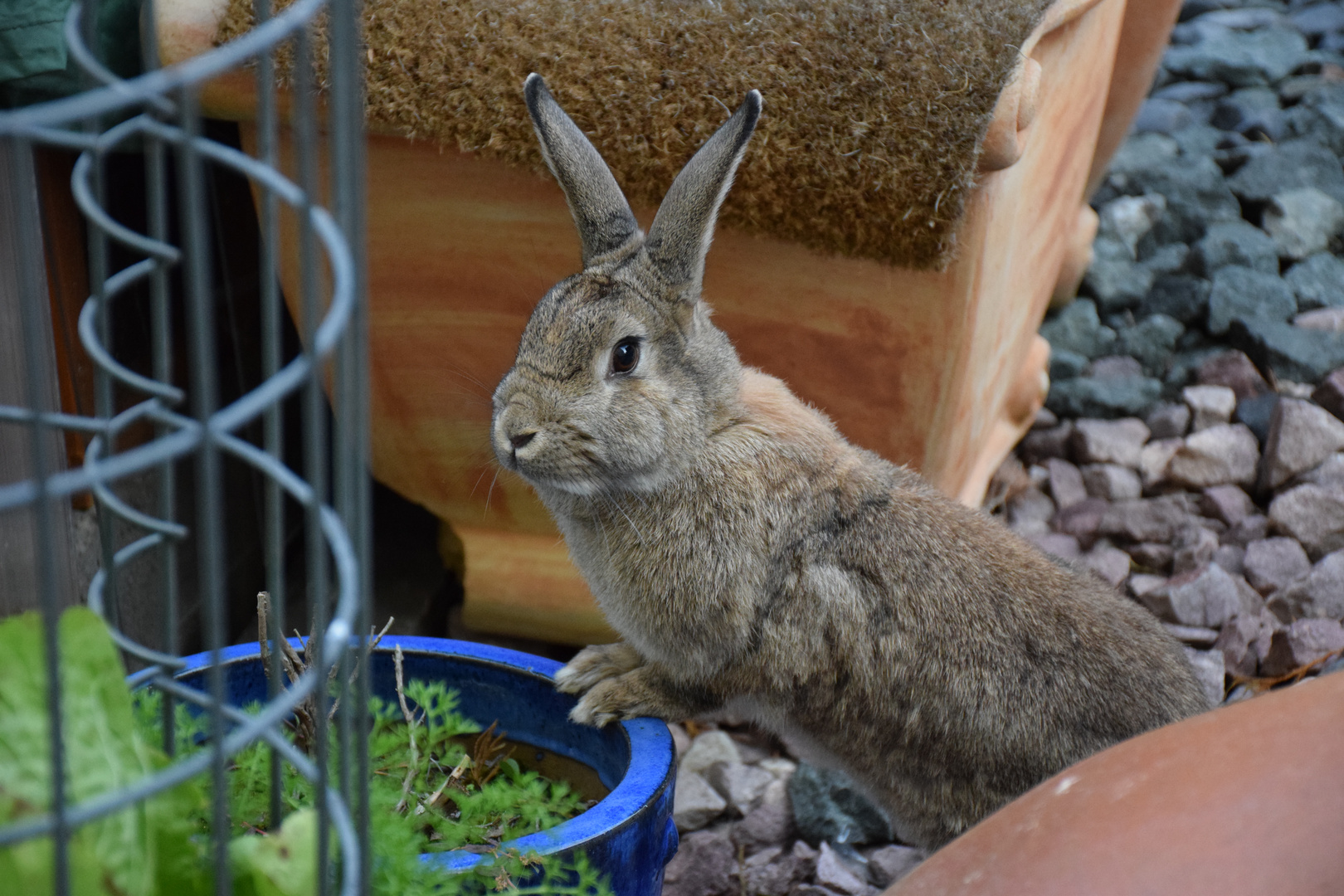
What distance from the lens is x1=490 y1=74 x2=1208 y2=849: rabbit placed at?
79.1 inches

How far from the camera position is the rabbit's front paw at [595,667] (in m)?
2.08

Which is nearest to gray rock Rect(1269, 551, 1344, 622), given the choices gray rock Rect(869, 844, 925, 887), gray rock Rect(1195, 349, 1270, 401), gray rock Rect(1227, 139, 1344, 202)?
gray rock Rect(1195, 349, 1270, 401)

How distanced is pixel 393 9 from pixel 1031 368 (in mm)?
1924

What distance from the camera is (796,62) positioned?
2330 mm

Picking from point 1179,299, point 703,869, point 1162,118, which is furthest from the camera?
point 1162,118

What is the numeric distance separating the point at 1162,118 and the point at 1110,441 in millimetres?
1886

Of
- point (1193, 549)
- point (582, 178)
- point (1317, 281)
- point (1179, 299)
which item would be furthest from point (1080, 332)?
point (582, 178)

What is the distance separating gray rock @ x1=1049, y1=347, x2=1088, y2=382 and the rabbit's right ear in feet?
7.17

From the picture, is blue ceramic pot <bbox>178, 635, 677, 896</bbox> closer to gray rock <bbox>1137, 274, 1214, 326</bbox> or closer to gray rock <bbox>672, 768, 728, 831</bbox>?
gray rock <bbox>672, 768, 728, 831</bbox>

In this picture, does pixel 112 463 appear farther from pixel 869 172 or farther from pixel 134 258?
pixel 134 258

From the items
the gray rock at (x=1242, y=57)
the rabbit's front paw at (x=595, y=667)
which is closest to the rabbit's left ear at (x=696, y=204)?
the rabbit's front paw at (x=595, y=667)

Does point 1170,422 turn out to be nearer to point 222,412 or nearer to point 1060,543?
Answer: point 1060,543

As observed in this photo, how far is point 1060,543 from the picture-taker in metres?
3.33

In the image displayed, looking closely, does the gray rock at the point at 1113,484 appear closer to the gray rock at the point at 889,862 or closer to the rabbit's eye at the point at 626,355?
the gray rock at the point at 889,862
